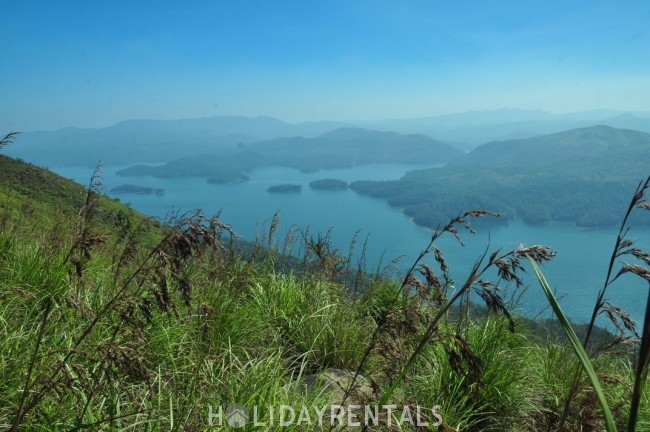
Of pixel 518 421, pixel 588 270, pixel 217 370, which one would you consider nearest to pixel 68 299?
pixel 217 370

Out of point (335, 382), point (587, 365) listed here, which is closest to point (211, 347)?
point (335, 382)

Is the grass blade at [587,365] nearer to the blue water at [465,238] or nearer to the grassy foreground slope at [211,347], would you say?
the grassy foreground slope at [211,347]

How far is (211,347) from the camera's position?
3316 millimetres

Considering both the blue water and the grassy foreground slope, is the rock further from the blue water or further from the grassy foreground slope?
the blue water

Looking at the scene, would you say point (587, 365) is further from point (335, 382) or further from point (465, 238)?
point (465, 238)

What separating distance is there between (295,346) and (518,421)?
2006 millimetres

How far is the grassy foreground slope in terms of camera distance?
177 centimetres

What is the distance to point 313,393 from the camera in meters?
2.83

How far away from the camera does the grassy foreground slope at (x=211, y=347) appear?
69.7 inches

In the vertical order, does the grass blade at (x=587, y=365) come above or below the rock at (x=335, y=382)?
above

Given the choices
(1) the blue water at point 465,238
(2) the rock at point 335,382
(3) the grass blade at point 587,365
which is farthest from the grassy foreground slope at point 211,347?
(1) the blue water at point 465,238

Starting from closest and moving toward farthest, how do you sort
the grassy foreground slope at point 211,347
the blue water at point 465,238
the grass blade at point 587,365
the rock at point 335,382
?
the grass blade at point 587,365
the grassy foreground slope at point 211,347
the rock at point 335,382
the blue water at point 465,238

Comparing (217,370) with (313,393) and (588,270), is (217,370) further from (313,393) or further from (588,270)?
(588,270)

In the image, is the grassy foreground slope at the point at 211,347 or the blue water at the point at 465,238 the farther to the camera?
the blue water at the point at 465,238
